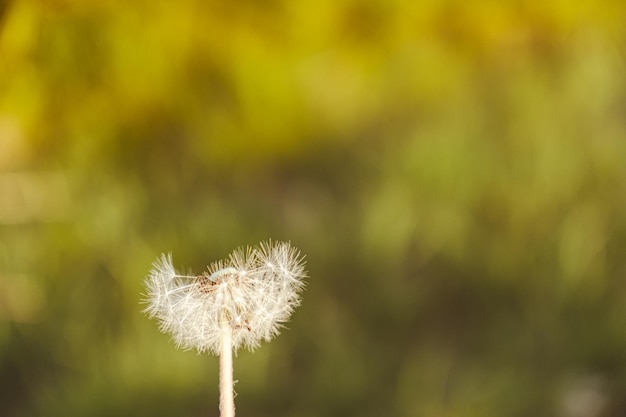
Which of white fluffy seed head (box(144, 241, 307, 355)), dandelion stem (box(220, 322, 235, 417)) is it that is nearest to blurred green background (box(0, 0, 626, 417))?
white fluffy seed head (box(144, 241, 307, 355))

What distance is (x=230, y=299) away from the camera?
881 millimetres

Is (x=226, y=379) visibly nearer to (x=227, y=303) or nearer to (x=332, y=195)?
(x=227, y=303)

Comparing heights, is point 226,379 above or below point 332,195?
below

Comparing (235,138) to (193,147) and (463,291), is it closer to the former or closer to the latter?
(193,147)

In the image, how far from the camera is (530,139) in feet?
4.55

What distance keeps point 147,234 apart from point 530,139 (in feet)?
2.46

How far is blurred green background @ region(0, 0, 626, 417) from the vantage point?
1365 millimetres

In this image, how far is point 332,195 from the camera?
4.63 ft

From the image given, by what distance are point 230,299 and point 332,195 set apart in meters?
0.56

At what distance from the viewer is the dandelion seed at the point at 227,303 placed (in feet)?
2.88

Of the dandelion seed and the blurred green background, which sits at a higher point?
the blurred green background

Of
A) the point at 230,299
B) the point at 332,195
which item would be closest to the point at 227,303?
the point at 230,299

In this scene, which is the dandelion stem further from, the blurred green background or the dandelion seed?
the blurred green background

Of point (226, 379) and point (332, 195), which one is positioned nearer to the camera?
point (226, 379)
